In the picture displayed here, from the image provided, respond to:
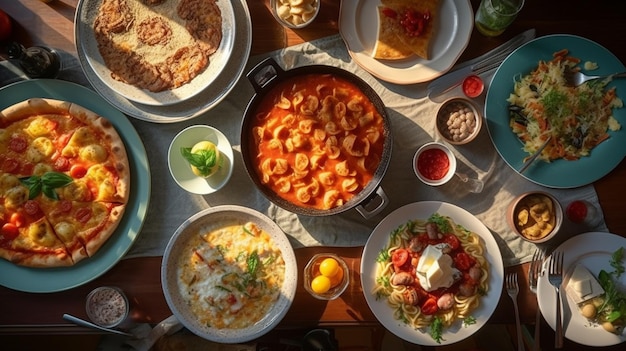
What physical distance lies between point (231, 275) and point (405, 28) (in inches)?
76.0

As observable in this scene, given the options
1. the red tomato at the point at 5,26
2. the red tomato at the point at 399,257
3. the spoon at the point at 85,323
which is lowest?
the spoon at the point at 85,323

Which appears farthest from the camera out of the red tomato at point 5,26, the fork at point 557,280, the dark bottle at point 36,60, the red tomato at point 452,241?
the red tomato at point 5,26

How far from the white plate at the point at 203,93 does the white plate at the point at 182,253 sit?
2.29 ft

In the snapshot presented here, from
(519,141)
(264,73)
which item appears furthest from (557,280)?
(264,73)

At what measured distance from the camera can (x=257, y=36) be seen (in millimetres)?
3514

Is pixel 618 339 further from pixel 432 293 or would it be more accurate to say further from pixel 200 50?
pixel 200 50

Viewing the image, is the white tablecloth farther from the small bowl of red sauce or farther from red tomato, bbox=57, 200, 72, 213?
red tomato, bbox=57, 200, 72, 213

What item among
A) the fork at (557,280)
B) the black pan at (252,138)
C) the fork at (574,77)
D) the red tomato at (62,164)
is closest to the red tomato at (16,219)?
the red tomato at (62,164)

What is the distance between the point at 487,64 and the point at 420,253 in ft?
4.33

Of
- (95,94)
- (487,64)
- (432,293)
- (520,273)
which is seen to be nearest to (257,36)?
(95,94)

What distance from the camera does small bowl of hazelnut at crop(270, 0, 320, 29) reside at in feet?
11.0

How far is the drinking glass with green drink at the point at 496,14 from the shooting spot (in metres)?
3.18

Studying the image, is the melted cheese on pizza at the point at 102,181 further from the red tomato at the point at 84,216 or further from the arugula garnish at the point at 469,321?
the arugula garnish at the point at 469,321

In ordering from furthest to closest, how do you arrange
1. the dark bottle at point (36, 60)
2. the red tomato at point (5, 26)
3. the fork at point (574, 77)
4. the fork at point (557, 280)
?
1. the red tomato at point (5, 26)
2. the dark bottle at point (36, 60)
3. the fork at point (574, 77)
4. the fork at point (557, 280)
